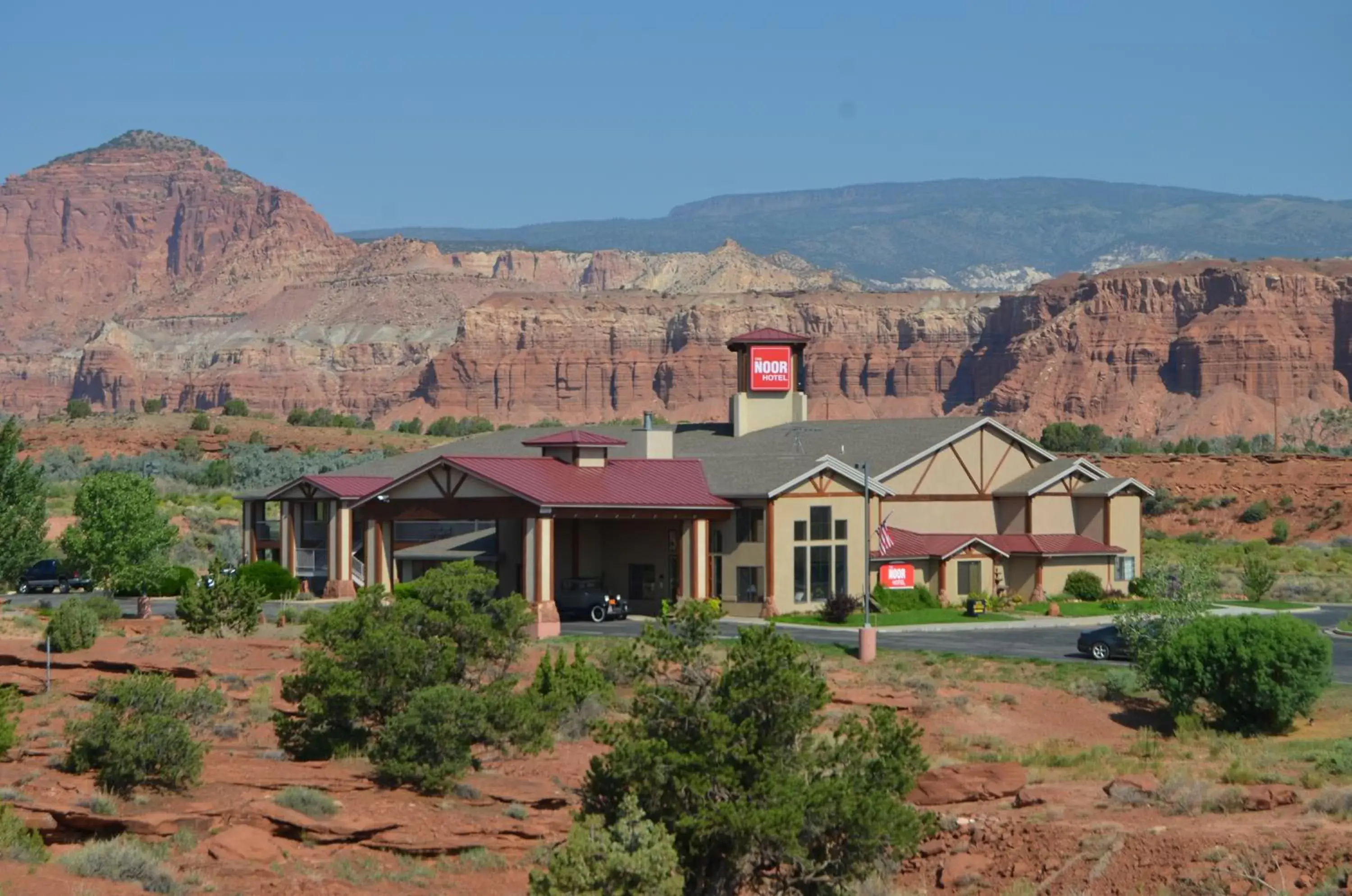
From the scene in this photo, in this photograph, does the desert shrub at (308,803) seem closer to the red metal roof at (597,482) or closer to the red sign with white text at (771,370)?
the red metal roof at (597,482)

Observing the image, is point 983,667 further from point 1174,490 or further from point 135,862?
point 1174,490

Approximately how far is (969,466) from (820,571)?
8.81 m

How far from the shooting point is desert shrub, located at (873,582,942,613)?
53.8 metres

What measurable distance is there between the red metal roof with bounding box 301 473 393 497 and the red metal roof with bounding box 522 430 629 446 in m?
6.15

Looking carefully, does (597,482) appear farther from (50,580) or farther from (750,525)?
(50,580)

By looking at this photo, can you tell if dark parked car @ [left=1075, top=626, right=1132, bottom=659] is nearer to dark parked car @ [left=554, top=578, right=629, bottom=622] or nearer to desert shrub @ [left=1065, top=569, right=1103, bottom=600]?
dark parked car @ [left=554, top=578, right=629, bottom=622]

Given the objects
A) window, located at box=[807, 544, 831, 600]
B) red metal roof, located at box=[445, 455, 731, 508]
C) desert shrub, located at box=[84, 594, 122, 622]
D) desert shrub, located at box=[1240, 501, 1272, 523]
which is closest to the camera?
desert shrub, located at box=[84, 594, 122, 622]

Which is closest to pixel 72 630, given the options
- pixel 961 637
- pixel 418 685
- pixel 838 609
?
pixel 418 685

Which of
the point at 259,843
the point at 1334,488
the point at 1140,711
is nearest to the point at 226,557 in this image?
the point at 1140,711

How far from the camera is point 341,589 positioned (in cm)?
5753

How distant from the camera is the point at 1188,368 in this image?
18475 cm

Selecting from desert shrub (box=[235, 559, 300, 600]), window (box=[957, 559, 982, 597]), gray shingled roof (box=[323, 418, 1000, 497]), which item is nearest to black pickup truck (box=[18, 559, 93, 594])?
desert shrub (box=[235, 559, 300, 600])

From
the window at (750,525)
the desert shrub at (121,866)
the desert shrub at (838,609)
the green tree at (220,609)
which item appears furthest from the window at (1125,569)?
the desert shrub at (121,866)

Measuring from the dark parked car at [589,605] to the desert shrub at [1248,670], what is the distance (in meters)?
19.4
